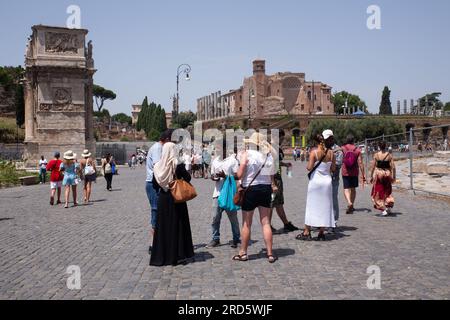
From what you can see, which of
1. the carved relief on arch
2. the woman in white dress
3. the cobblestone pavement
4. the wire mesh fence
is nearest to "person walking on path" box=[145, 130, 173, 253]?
the cobblestone pavement

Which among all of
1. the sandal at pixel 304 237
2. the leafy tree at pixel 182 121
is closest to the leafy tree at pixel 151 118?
the leafy tree at pixel 182 121

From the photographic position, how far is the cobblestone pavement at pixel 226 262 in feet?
17.2

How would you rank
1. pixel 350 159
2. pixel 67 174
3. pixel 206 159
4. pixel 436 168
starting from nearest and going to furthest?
pixel 350 159 → pixel 67 174 → pixel 436 168 → pixel 206 159

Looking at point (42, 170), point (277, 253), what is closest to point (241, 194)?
point (277, 253)

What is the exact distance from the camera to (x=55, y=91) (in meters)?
34.4

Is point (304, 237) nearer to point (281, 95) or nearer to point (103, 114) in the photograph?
point (281, 95)

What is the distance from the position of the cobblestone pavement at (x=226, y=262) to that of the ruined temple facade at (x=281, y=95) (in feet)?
309

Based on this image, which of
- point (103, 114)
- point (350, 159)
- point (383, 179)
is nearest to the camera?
point (383, 179)

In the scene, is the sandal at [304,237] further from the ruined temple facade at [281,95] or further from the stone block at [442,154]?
the ruined temple facade at [281,95]

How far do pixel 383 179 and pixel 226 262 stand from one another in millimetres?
5294

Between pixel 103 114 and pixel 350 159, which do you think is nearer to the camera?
pixel 350 159
